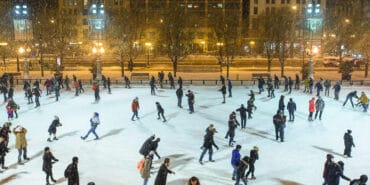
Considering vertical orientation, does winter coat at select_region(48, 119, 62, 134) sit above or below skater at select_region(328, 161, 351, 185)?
above

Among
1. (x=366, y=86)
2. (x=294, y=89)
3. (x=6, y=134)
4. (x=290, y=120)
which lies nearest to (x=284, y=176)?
(x=290, y=120)

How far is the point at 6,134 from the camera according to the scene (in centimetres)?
1591

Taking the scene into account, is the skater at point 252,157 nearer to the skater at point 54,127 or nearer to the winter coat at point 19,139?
the winter coat at point 19,139

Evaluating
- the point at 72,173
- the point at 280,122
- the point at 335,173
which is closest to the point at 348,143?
the point at 280,122

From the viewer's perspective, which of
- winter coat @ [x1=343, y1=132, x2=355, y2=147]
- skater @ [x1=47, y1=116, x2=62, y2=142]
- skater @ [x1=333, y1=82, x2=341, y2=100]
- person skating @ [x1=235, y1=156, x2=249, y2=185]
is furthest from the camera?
skater @ [x1=333, y1=82, x2=341, y2=100]

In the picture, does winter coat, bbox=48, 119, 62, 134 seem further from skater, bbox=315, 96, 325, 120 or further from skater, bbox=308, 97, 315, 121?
skater, bbox=315, 96, 325, 120

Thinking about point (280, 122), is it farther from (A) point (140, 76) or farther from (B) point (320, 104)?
(A) point (140, 76)

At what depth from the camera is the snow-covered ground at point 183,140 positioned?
46.8 ft

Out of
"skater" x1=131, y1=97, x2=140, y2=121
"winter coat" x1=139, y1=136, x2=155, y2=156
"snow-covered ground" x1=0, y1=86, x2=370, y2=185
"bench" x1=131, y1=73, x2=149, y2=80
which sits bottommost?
"snow-covered ground" x1=0, y1=86, x2=370, y2=185

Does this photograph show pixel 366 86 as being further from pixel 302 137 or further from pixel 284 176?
pixel 284 176

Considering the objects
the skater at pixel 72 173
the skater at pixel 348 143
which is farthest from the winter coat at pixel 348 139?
the skater at pixel 72 173

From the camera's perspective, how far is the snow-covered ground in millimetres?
14273

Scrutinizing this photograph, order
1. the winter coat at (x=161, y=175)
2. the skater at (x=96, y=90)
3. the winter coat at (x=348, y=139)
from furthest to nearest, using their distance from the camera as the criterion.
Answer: the skater at (x=96, y=90)
the winter coat at (x=348, y=139)
the winter coat at (x=161, y=175)

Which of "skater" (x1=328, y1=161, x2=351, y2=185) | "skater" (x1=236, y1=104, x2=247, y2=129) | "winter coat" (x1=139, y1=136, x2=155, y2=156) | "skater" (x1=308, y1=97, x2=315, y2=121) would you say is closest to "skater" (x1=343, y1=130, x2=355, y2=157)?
"skater" (x1=328, y1=161, x2=351, y2=185)
